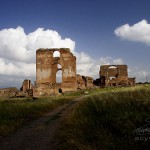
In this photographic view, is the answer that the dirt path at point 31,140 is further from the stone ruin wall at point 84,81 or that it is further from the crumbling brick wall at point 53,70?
the stone ruin wall at point 84,81

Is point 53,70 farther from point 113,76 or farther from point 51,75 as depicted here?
point 113,76

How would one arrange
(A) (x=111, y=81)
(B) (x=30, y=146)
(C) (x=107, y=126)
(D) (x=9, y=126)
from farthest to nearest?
(A) (x=111, y=81) < (D) (x=9, y=126) < (C) (x=107, y=126) < (B) (x=30, y=146)

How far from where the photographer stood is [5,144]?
21.0 ft

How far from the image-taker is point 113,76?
48812mm

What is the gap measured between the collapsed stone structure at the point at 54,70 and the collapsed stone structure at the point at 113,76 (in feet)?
33.4

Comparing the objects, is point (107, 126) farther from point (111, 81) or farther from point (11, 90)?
point (111, 81)

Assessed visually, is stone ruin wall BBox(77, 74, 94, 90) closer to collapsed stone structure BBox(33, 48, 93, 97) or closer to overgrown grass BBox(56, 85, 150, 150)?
collapsed stone structure BBox(33, 48, 93, 97)

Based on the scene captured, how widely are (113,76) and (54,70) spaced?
1397cm

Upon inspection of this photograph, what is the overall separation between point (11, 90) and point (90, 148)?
Answer: 36406 millimetres

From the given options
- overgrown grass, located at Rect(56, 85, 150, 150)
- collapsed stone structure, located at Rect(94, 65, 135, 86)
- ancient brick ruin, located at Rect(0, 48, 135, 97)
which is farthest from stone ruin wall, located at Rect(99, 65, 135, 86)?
overgrown grass, located at Rect(56, 85, 150, 150)

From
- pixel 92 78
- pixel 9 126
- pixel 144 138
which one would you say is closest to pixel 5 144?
pixel 9 126

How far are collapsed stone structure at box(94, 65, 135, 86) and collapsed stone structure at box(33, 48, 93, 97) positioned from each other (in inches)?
401

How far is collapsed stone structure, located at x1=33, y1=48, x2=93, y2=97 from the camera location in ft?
126

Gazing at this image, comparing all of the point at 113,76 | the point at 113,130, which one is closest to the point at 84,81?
the point at 113,76
